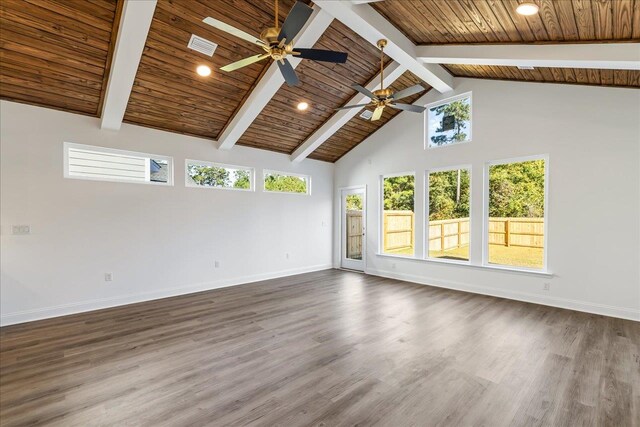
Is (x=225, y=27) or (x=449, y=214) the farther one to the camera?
(x=449, y=214)

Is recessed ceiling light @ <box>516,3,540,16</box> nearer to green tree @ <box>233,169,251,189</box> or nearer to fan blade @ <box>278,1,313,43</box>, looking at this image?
fan blade @ <box>278,1,313,43</box>

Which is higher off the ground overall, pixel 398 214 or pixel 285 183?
pixel 285 183

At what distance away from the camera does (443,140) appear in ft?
20.1

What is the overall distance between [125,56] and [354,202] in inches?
220

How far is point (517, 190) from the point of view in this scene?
205 inches

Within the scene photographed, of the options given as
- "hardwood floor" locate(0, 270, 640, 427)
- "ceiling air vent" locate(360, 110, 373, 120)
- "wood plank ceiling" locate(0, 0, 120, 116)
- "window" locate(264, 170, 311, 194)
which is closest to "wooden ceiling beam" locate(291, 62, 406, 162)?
"ceiling air vent" locate(360, 110, 373, 120)

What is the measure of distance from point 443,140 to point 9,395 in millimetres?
6822

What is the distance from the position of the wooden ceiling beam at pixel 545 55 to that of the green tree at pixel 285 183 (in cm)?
381

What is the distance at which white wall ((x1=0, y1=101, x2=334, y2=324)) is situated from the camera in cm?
402

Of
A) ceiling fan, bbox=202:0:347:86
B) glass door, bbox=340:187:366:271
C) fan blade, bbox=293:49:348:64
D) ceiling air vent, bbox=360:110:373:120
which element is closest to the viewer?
ceiling fan, bbox=202:0:347:86

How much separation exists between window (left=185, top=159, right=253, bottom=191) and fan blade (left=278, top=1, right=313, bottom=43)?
3.59 meters

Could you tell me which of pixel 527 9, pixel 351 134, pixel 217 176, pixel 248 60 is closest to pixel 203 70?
pixel 248 60

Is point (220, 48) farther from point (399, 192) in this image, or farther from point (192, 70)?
point (399, 192)

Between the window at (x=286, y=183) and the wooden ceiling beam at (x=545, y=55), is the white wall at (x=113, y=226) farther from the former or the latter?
the wooden ceiling beam at (x=545, y=55)
